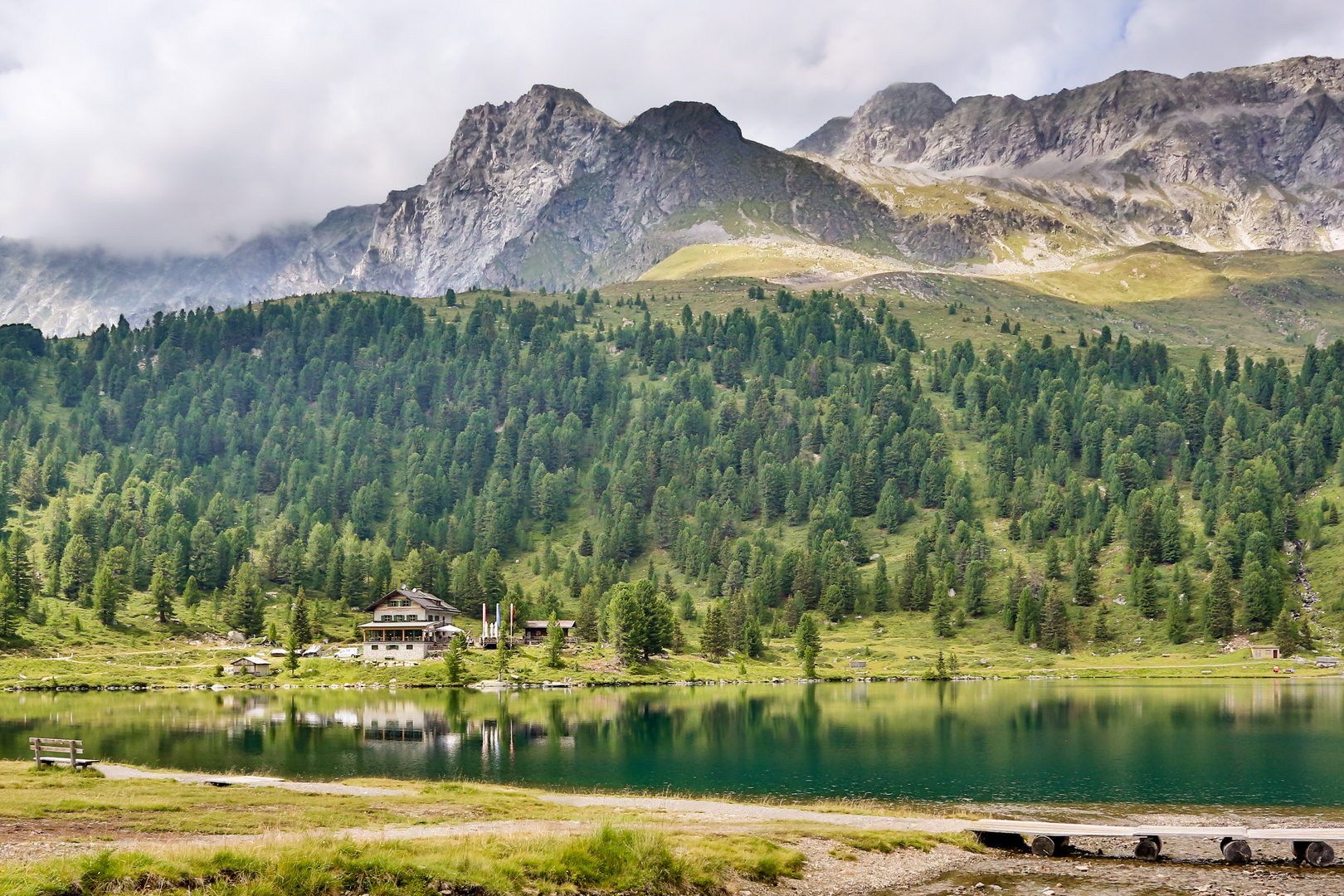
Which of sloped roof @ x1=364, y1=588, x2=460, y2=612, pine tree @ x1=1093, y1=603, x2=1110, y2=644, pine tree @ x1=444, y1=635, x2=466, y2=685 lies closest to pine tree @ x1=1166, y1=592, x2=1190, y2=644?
pine tree @ x1=1093, y1=603, x2=1110, y2=644

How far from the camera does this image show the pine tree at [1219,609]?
176500 mm

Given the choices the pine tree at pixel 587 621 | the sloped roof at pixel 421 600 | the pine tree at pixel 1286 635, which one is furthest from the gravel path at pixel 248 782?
the pine tree at pixel 1286 635

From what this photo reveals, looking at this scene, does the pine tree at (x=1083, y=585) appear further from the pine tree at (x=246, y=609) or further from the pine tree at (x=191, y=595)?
the pine tree at (x=191, y=595)

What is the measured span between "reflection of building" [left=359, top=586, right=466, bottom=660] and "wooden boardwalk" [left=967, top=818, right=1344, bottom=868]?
431 feet

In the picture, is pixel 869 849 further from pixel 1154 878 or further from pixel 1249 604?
pixel 1249 604

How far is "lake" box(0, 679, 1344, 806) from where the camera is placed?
63219 mm

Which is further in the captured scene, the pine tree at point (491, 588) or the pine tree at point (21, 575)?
the pine tree at point (491, 588)

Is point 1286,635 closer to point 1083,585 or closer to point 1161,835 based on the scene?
point 1083,585

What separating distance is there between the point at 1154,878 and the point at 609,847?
19840mm

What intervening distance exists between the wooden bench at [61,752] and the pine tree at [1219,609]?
172 meters

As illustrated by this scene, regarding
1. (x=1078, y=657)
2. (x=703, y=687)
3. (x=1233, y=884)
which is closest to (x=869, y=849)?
(x=1233, y=884)

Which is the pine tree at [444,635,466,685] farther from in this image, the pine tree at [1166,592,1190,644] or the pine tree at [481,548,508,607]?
the pine tree at [1166,592,1190,644]

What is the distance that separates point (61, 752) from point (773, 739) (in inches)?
1984

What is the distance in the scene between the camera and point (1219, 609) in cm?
17675
